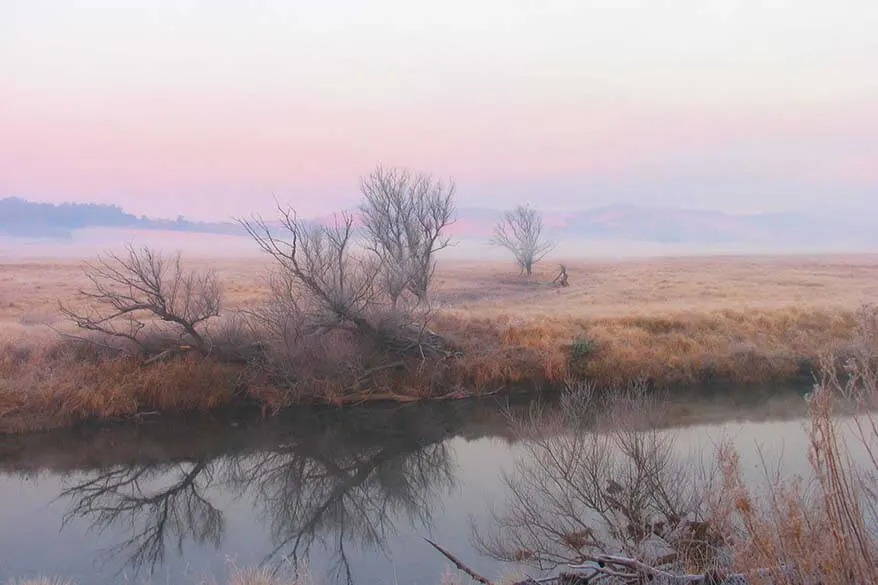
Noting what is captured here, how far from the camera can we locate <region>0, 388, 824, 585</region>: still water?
41.7ft

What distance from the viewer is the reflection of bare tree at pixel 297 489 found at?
13955 mm

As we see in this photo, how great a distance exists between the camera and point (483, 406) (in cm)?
2272

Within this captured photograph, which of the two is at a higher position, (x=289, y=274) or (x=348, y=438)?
(x=289, y=274)

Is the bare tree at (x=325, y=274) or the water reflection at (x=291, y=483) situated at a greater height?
the bare tree at (x=325, y=274)

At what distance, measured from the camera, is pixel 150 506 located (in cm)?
1612

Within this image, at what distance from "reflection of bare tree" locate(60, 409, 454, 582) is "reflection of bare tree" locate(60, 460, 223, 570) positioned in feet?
0.08

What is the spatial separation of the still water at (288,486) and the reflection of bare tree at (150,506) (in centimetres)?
5

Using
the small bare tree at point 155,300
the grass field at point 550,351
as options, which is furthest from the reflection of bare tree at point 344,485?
the small bare tree at point 155,300

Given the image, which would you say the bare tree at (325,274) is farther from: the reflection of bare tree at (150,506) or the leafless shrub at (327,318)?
the reflection of bare tree at (150,506)

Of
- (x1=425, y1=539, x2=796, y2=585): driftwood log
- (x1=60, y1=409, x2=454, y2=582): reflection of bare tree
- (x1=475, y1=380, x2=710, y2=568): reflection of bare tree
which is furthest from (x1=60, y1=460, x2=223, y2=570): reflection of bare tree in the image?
(x1=425, y1=539, x2=796, y2=585): driftwood log

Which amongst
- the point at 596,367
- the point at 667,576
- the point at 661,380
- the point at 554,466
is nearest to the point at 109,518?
the point at 554,466

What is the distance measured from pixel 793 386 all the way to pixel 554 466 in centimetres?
1707

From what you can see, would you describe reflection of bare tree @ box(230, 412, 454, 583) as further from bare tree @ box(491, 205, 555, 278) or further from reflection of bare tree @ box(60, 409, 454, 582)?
bare tree @ box(491, 205, 555, 278)

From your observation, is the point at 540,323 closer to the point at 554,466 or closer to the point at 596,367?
the point at 596,367
